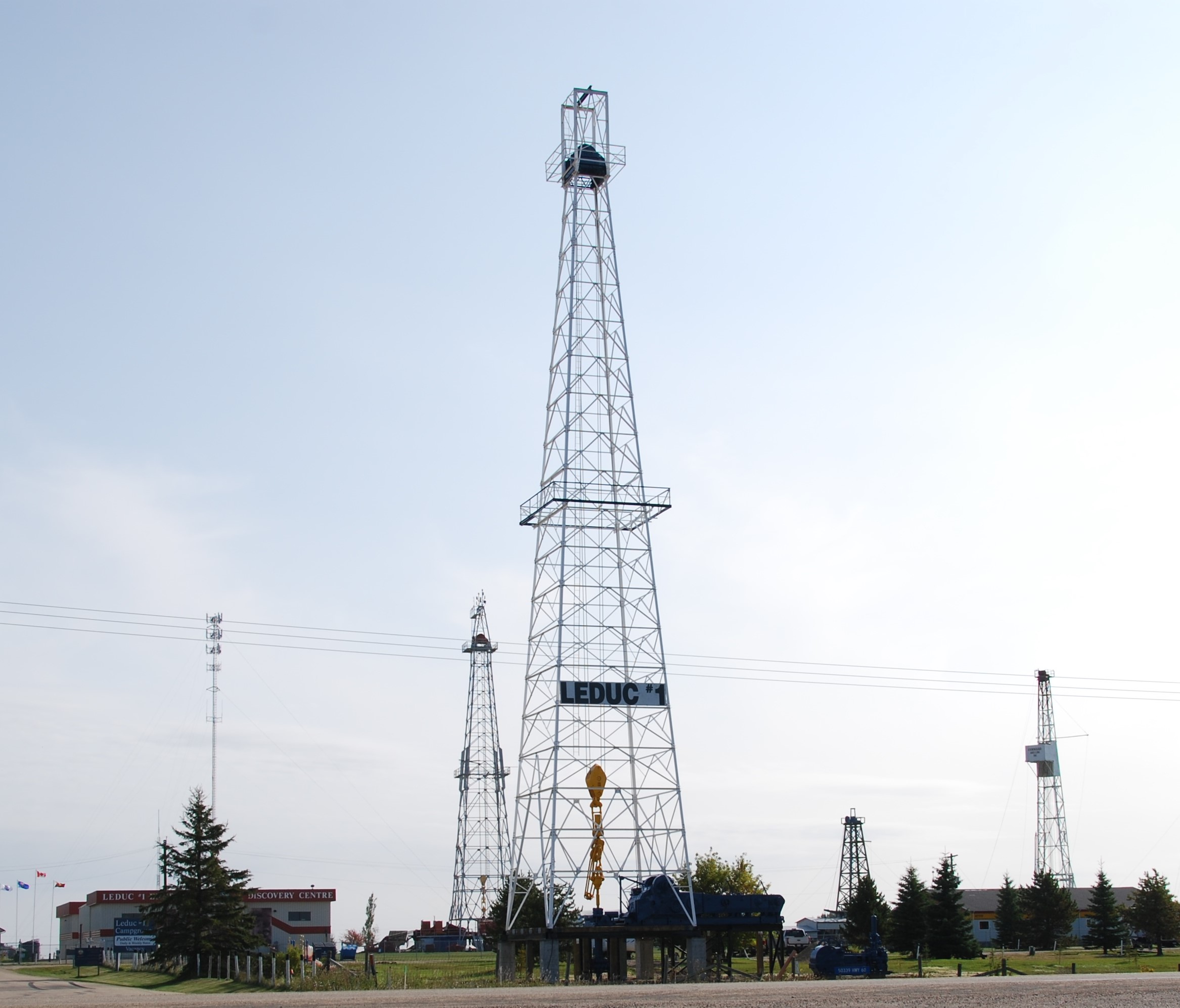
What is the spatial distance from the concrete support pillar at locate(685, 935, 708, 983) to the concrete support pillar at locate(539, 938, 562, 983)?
193 inches

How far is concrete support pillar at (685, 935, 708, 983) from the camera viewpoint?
48303mm

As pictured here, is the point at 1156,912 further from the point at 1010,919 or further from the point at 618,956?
the point at 618,956

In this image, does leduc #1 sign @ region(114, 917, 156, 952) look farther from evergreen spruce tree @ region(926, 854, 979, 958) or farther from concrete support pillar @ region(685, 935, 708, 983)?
evergreen spruce tree @ region(926, 854, 979, 958)

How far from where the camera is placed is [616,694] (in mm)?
49906

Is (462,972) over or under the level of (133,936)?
under

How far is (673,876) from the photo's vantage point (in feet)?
163

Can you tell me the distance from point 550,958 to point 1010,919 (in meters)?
52.8

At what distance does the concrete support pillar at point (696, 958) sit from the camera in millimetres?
48303

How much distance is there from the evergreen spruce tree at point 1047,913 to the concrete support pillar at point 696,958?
1743 inches

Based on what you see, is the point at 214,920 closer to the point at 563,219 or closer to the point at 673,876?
the point at 673,876

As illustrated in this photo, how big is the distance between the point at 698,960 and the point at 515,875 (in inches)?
298

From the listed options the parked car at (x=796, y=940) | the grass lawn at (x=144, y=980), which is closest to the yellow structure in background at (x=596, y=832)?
the grass lawn at (x=144, y=980)

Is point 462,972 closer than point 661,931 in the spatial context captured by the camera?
No

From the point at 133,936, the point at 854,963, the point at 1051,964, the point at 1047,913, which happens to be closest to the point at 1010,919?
the point at 1047,913
